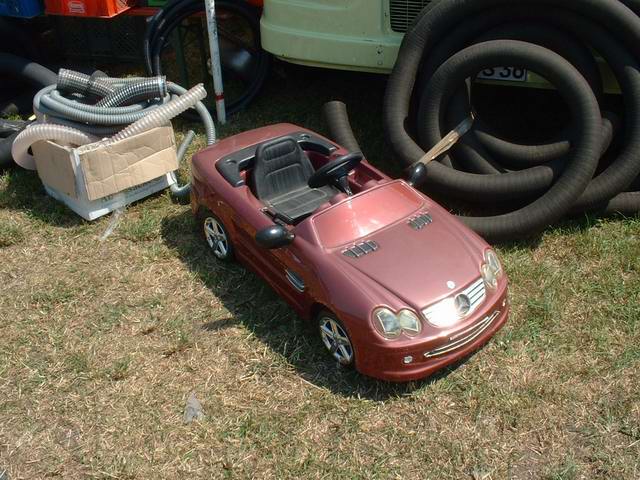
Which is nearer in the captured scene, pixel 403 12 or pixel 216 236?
pixel 216 236

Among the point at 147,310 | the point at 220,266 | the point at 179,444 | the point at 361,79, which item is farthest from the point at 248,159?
the point at 361,79

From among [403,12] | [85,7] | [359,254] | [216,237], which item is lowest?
[216,237]

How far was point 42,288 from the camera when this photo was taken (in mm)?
4684

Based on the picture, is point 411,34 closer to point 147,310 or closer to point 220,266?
point 220,266

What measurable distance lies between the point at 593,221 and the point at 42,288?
401 centimetres

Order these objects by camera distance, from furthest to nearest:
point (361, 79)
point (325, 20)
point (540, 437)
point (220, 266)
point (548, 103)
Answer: point (361, 79), point (548, 103), point (325, 20), point (220, 266), point (540, 437)

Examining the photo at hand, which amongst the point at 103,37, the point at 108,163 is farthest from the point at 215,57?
the point at 103,37

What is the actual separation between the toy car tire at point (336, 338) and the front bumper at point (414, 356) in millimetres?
112

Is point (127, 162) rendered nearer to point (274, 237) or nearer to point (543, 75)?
point (274, 237)

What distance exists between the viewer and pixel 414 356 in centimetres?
352

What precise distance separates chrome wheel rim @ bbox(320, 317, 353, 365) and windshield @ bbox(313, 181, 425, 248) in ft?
1.48

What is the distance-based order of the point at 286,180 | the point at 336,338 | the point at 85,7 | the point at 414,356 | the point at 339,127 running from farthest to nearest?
the point at 85,7
the point at 339,127
the point at 286,180
the point at 336,338
the point at 414,356

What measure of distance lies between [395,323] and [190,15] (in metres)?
4.68

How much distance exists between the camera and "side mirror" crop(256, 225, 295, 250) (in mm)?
3865
